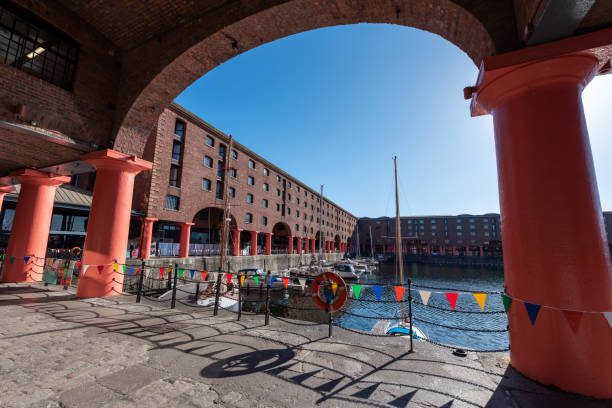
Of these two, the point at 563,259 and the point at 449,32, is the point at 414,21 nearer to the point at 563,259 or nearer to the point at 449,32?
the point at 449,32

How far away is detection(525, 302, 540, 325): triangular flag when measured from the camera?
2.90 metres

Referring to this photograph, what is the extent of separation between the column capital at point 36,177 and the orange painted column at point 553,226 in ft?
45.7

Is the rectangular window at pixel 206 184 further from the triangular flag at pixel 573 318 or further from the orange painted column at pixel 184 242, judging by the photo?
the triangular flag at pixel 573 318

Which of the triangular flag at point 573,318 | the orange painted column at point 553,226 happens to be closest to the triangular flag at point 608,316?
the orange painted column at point 553,226

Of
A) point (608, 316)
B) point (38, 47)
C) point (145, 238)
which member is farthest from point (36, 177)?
point (608, 316)

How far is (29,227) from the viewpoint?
1005 centimetres

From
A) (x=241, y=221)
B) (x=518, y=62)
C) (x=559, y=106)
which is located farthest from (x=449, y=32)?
(x=241, y=221)

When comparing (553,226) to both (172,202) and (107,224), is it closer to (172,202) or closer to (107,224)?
(107,224)

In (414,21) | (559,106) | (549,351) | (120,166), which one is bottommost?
(549,351)

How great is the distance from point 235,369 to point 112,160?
676cm

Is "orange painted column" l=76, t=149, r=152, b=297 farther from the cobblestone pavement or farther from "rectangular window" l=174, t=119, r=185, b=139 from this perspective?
"rectangular window" l=174, t=119, r=185, b=139

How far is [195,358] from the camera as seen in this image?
11.5ft

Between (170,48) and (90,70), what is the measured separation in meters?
2.71

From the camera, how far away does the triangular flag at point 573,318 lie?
268cm
